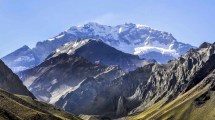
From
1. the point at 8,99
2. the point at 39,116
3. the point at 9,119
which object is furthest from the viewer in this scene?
the point at 8,99

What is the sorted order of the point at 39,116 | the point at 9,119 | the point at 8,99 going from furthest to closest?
the point at 8,99 < the point at 39,116 < the point at 9,119

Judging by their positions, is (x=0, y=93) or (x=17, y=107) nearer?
(x=17, y=107)

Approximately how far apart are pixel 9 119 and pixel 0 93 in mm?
40612

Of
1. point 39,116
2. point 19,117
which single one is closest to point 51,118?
point 39,116

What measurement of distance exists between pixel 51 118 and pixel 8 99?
62.6 feet

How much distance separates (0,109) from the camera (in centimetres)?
16412

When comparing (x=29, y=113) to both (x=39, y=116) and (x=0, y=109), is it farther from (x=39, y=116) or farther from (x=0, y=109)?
(x=0, y=109)

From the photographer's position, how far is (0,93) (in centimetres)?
19612

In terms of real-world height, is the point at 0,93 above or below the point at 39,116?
above

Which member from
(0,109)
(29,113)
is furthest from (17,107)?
(0,109)

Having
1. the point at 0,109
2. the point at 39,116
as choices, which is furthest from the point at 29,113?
the point at 0,109

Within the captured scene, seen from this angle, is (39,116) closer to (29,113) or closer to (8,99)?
(29,113)

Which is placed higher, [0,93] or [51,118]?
[0,93]

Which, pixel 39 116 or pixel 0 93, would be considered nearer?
pixel 39 116
